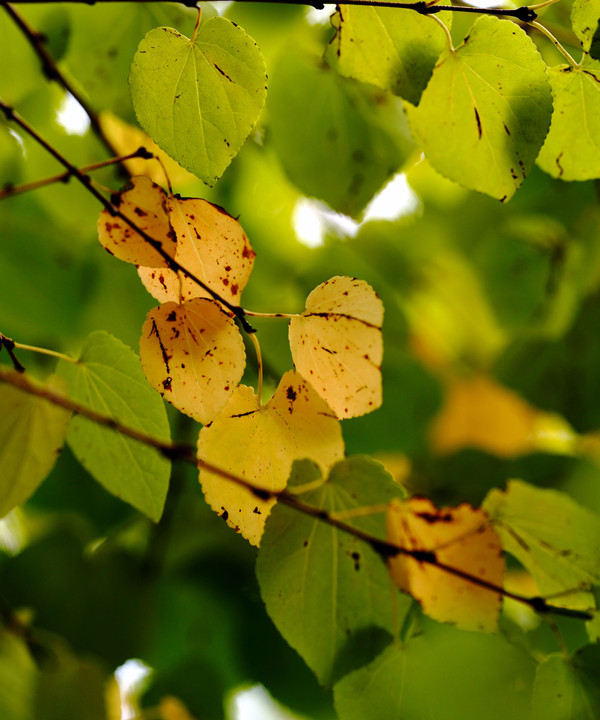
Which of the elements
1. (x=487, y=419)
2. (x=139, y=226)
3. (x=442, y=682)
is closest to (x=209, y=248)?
(x=139, y=226)

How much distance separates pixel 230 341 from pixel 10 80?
0.39 m

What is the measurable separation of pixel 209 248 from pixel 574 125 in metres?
0.17

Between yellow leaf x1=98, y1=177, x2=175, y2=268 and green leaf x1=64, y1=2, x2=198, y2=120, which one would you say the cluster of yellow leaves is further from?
green leaf x1=64, y1=2, x2=198, y2=120

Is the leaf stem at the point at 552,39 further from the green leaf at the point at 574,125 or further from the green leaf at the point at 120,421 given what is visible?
the green leaf at the point at 120,421

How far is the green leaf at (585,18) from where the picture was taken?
9.5 inches

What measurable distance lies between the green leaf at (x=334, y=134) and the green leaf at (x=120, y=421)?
8.9 inches

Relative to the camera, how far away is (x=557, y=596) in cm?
29

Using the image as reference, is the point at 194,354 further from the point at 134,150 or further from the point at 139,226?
the point at 134,150

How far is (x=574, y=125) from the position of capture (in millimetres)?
280

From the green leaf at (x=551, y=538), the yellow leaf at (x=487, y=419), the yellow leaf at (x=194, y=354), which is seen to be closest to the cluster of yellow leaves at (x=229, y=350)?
the yellow leaf at (x=194, y=354)

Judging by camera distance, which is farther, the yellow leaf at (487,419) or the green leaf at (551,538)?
the yellow leaf at (487,419)

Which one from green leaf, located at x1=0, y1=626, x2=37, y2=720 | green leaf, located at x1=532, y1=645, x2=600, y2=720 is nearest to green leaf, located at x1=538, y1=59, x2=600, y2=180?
green leaf, located at x1=532, y1=645, x2=600, y2=720

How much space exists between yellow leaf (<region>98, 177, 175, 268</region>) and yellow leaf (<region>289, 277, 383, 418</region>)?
0.06m

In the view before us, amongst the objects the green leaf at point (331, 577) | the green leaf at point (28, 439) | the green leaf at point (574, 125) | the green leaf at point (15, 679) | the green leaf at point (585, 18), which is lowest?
the green leaf at point (15, 679)
